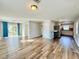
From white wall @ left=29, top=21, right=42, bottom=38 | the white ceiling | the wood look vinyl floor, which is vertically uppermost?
the white ceiling

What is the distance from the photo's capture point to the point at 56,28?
535 inches

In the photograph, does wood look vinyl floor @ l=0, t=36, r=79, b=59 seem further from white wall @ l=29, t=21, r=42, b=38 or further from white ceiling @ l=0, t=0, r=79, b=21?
white wall @ l=29, t=21, r=42, b=38

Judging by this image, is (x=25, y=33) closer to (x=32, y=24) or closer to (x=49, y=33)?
(x=32, y=24)

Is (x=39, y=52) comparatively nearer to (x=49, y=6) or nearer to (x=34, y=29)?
(x=49, y=6)

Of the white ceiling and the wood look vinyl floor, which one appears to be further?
the white ceiling

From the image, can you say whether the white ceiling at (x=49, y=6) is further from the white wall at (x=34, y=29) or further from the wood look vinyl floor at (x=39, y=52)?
the white wall at (x=34, y=29)

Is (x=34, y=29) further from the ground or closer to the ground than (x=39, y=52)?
further from the ground

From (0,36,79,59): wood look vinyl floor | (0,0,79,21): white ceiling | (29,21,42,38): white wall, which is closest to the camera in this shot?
(0,36,79,59): wood look vinyl floor

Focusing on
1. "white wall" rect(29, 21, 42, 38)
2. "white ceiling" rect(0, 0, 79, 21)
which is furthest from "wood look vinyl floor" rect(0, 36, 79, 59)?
"white wall" rect(29, 21, 42, 38)

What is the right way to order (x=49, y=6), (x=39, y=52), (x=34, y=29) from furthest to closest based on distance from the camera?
1. (x=34, y=29)
2. (x=49, y=6)
3. (x=39, y=52)

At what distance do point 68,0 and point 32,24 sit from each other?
327 inches

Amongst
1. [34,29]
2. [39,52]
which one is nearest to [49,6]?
[39,52]

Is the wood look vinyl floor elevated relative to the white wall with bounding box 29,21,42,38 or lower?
lower

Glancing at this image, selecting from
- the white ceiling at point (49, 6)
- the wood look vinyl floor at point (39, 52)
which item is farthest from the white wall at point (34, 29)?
the white ceiling at point (49, 6)
